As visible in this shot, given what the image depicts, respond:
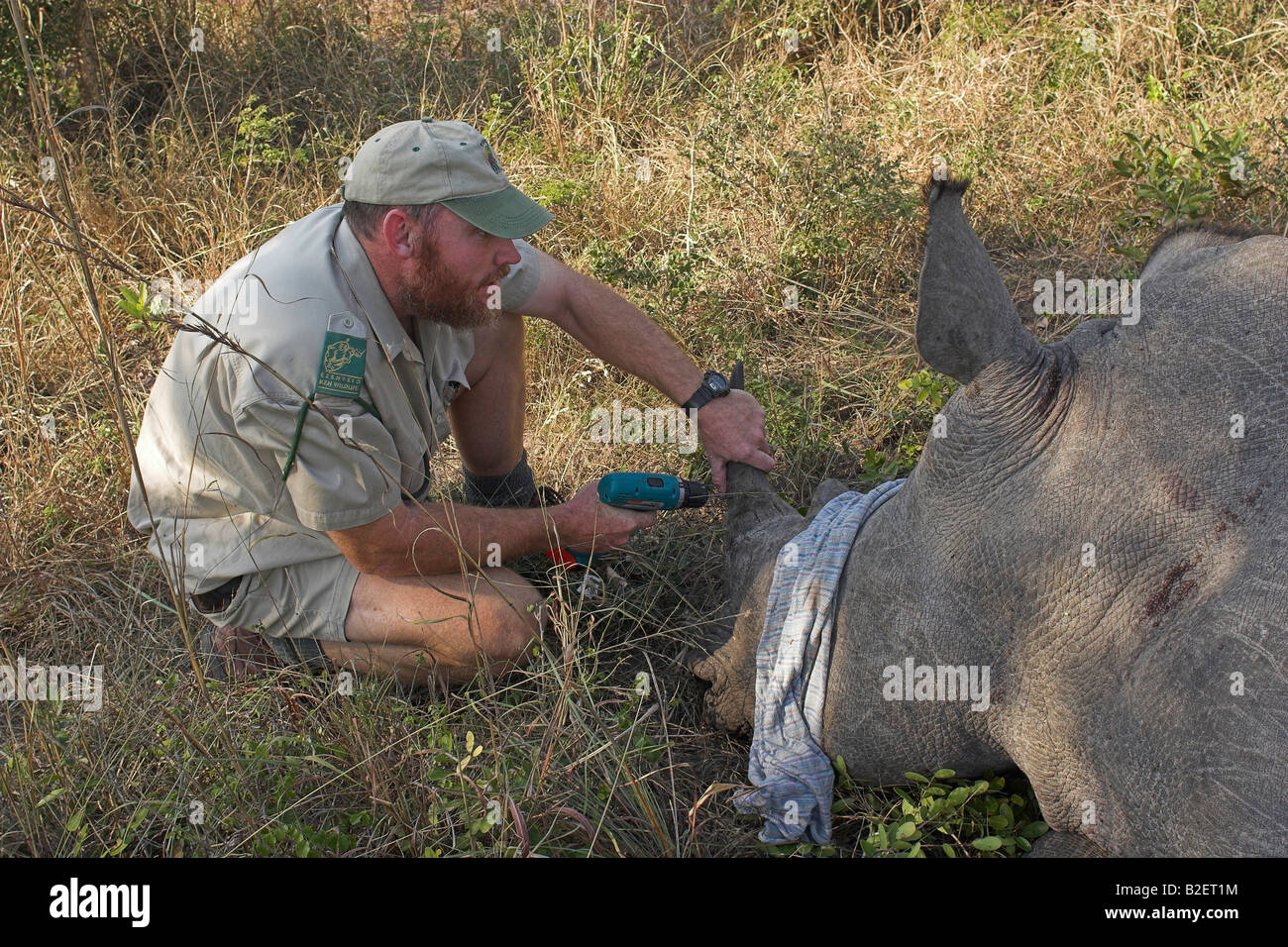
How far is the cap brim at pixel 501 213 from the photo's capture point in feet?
9.37

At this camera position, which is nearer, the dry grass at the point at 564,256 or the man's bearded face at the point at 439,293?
the dry grass at the point at 564,256

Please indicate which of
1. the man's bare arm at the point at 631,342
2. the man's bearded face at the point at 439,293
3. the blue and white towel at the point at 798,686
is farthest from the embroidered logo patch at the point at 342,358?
the blue and white towel at the point at 798,686

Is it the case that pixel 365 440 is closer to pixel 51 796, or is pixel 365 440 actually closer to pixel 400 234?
pixel 400 234

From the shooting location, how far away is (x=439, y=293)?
2.96 m

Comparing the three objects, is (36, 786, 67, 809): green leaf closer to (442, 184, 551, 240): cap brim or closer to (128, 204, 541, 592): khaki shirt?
(128, 204, 541, 592): khaki shirt

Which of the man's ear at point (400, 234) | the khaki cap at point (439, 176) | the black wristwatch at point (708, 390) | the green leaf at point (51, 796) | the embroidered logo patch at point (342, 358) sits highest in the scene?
the khaki cap at point (439, 176)

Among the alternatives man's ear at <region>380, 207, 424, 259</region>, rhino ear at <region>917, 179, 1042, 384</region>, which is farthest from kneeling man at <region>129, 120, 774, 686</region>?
rhino ear at <region>917, 179, 1042, 384</region>

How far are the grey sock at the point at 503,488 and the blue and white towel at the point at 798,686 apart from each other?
4.43ft

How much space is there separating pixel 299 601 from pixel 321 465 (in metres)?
0.57

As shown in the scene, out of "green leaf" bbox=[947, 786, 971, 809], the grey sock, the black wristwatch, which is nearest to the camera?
"green leaf" bbox=[947, 786, 971, 809]

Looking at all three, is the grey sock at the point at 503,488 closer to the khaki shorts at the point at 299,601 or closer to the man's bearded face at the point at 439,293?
the khaki shorts at the point at 299,601

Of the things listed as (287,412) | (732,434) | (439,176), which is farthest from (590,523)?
(439,176)

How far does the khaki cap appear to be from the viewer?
2.83 meters

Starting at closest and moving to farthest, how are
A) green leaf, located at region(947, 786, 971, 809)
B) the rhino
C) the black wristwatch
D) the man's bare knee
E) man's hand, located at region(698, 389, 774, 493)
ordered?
the rhino
green leaf, located at region(947, 786, 971, 809)
the man's bare knee
man's hand, located at region(698, 389, 774, 493)
the black wristwatch
